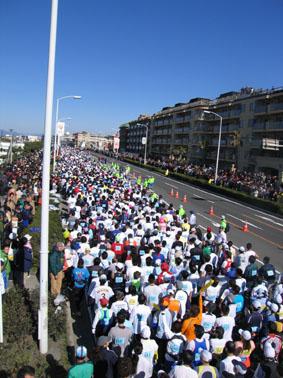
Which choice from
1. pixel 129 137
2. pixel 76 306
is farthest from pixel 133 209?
pixel 129 137

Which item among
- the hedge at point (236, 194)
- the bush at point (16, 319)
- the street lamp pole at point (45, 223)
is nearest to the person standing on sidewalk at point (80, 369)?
the street lamp pole at point (45, 223)

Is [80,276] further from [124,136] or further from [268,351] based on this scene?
[124,136]


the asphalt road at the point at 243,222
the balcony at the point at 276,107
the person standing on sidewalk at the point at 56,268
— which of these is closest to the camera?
the person standing on sidewalk at the point at 56,268

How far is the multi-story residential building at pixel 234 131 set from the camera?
5203 centimetres

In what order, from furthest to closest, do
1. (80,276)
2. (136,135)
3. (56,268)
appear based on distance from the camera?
(136,135) → (56,268) → (80,276)

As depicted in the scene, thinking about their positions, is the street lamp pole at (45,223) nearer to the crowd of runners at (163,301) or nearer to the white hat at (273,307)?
the crowd of runners at (163,301)

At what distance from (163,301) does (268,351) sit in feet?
7.08

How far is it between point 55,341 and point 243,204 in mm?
29965

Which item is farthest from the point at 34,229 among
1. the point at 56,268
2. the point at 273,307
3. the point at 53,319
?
the point at 273,307

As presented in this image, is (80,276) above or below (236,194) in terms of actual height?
above

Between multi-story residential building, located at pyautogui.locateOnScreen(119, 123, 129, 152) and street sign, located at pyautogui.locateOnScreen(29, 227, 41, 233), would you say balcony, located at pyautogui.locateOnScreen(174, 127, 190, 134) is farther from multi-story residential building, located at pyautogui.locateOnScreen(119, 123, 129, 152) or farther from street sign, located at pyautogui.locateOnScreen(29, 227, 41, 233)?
street sign, located at pyautogui.locateOnScreen(29, 227, 41, 233)

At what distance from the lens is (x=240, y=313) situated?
7.88m

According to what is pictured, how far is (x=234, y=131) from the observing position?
206 feet

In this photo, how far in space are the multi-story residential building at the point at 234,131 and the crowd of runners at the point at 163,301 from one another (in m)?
17.6
